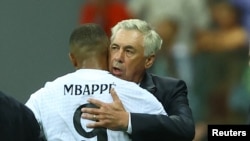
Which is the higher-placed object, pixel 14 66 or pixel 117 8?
pixel 117 8

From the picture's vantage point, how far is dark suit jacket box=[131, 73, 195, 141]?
3.02 meters

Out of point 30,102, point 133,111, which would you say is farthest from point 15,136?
point 133,111

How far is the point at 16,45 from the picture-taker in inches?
237

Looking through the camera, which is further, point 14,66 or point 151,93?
point 14,66

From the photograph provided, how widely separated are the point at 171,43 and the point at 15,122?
3060 mm

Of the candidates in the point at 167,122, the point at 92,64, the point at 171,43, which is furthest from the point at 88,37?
the point at 171,43

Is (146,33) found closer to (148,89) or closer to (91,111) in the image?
(148,89)

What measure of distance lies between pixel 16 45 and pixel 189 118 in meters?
3.02

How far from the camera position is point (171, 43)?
19.0 ft

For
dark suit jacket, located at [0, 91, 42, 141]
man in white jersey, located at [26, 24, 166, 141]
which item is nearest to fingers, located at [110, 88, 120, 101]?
man in white jersey, located at [26, 24, 166, 141]

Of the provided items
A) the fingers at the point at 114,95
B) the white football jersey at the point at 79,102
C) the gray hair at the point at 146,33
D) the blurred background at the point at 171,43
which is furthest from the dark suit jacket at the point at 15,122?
the blurred background at the point at 171,43

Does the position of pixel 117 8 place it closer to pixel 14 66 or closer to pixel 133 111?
pixel 14 66

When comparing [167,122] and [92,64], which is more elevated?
[92,64]

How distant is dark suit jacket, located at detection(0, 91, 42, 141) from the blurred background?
9.17 ft
